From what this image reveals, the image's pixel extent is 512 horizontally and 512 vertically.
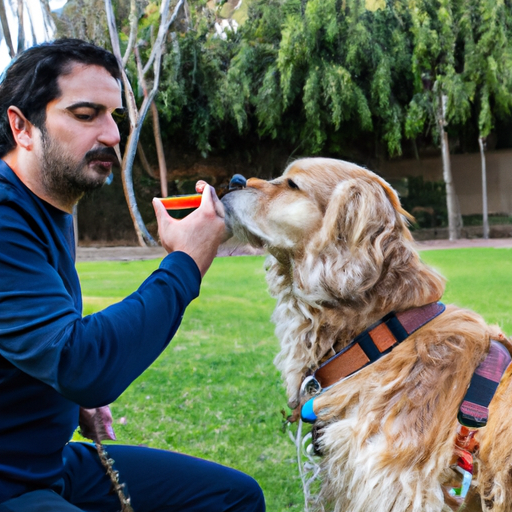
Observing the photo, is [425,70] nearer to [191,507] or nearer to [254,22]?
[254,22]

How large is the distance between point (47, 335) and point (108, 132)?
1.53 feet

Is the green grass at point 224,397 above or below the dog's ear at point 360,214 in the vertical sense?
below

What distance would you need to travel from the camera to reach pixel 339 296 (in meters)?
1.24

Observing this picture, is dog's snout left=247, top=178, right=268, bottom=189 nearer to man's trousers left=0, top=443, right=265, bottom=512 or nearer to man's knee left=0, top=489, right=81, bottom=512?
man's trousers left=0, top=443, right=265, bottom=512

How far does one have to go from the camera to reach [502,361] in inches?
45.1

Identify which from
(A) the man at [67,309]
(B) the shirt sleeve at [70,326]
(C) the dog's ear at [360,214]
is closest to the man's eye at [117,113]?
(A) the man at [67,309]

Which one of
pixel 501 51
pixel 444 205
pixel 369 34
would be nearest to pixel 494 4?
pixel 501 51

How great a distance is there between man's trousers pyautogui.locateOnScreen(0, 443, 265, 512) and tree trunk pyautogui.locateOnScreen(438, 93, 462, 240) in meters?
8.94

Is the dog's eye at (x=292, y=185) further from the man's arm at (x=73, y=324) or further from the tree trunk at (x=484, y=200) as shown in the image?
the tree trunk at (x=484, y=200)

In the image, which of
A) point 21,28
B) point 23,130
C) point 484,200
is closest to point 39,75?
point 23,130

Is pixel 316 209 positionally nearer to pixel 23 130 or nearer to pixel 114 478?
pixel 23 130

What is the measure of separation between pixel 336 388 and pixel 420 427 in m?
0.20

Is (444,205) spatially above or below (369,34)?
below

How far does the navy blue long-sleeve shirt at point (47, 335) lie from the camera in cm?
82
